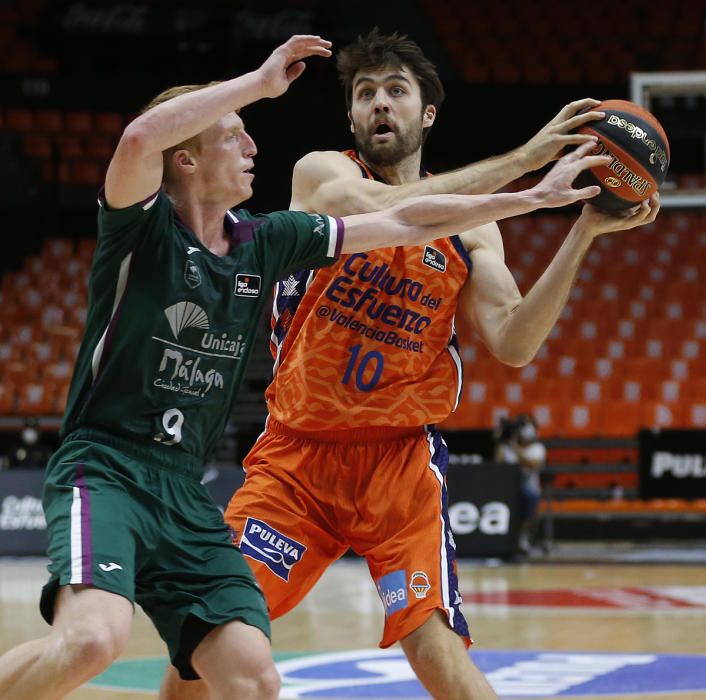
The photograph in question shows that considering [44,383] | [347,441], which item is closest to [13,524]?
[44,383]

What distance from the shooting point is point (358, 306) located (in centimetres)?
437

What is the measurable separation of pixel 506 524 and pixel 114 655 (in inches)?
358

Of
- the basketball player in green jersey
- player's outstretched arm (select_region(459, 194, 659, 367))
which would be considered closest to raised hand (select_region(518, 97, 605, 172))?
the basketball player in green jersey

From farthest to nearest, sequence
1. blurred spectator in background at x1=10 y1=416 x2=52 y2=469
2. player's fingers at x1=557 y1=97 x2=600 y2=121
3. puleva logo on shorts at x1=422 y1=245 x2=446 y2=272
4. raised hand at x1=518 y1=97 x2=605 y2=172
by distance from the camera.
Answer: blurred spectator in background at x1=10 y1=416 x2=52 y2=469 < puleva logo on shorts at x1=422 y1=245 x2=446 y2=272 < player's fingers at x1=557 y1=97 x2=600 y2=121 < raised hand at x1=518 y1=97 x2=605 y2=172

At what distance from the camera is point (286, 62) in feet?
11.1

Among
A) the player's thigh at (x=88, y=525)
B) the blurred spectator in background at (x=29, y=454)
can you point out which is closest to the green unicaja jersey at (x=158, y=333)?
the player's thigh at (x=88, y=525)

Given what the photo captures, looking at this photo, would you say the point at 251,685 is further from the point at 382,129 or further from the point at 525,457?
the point at 525,457

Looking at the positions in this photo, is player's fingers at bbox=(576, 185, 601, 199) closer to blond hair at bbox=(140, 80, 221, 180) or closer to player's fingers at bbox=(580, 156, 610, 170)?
player's fingers at bbox=(580, 156, 610, 170)

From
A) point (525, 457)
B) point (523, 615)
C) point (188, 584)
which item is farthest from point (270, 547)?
point (525, 457)

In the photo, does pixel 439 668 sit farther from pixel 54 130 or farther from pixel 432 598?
pixel 54 130

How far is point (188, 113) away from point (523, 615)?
5.90m

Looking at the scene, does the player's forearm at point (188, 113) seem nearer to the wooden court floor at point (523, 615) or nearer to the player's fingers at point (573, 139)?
the player's fingers at point (573, 139)

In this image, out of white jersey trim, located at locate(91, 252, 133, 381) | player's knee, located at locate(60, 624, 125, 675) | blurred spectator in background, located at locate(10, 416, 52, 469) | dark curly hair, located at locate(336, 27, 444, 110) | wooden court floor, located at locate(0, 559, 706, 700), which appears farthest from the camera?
blurred spectator in background, located at locate(10, 416, 52, 469)

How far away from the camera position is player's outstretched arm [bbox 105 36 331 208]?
10.7ft
